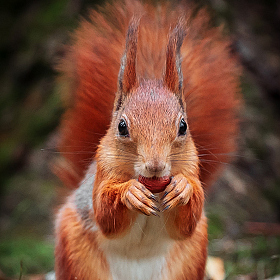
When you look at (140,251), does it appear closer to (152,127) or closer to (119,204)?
(119,204)

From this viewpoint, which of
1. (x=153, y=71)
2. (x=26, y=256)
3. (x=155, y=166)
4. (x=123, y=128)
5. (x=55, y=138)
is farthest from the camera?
(x=55, y=138)

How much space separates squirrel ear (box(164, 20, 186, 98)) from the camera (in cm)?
115

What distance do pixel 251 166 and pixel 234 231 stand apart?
0.44 metres

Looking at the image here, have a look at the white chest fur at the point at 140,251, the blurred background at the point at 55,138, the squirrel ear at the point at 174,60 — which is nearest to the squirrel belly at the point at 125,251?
the white chest fur at the point at 140,251

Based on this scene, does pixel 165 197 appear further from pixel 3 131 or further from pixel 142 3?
pixel 3 131

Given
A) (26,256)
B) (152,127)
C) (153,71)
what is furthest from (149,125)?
(26,256)

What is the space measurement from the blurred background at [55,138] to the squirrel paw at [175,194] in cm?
82

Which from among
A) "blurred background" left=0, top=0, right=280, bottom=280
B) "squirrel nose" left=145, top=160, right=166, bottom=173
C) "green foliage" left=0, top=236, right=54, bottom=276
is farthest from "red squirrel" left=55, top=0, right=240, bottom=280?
"green foliage" left=0, top=236, right=54, bottom=276

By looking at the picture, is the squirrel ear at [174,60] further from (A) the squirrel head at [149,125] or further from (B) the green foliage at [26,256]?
(B) the green foliage at [26,256]

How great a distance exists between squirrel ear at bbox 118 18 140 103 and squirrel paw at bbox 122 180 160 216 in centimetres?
31

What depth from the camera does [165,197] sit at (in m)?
1.04

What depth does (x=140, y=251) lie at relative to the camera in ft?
3.93

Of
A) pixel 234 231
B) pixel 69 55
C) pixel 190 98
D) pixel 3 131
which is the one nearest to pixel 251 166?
pixel 234 231

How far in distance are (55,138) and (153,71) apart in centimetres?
144
